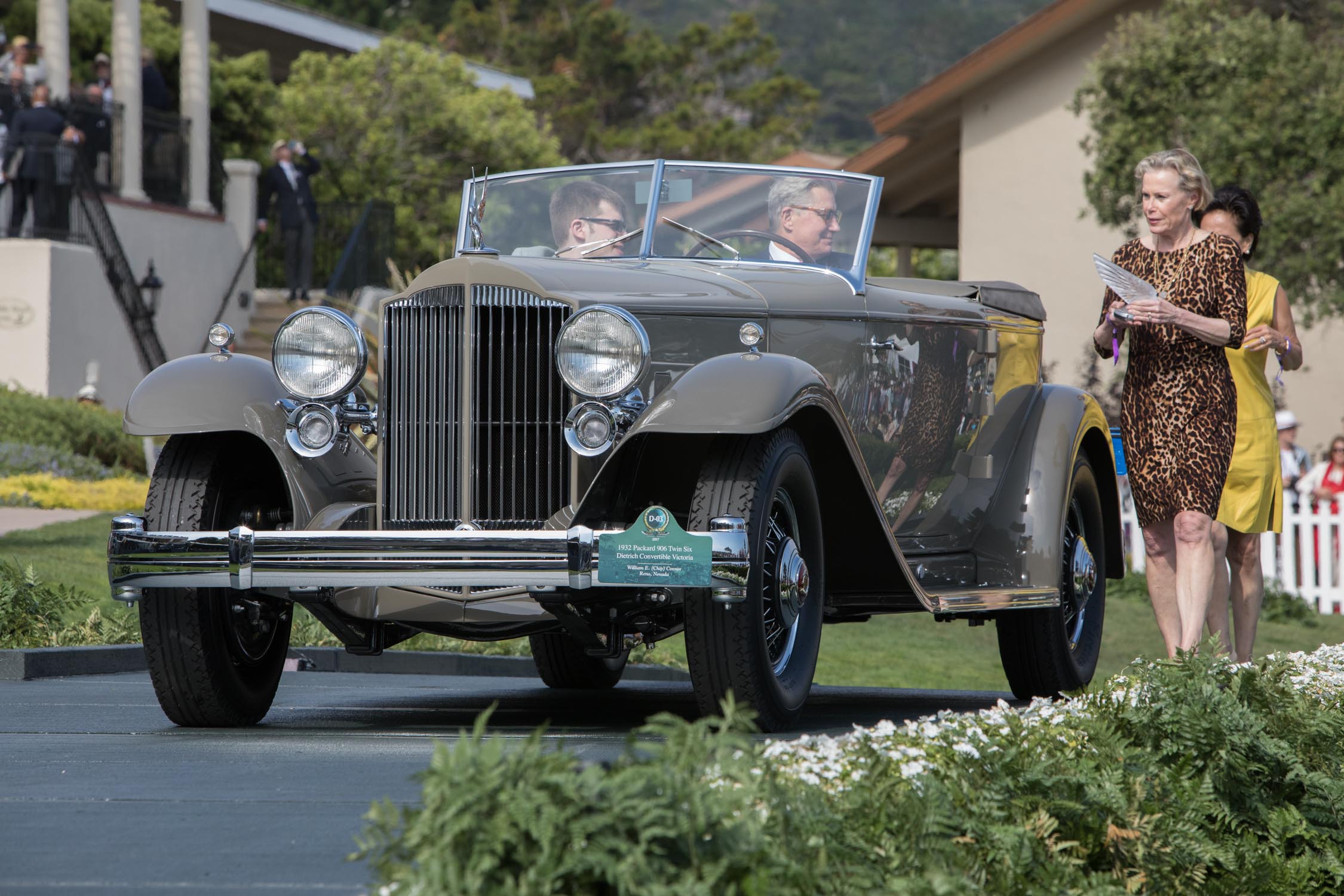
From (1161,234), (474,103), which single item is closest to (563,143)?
(474,103)

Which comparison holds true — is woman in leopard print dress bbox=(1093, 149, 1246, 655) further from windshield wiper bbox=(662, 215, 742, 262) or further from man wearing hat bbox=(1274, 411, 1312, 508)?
man wearing hat bbox=(1274, 411, 1312, 508)

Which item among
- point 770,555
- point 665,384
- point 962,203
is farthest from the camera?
point 962,203

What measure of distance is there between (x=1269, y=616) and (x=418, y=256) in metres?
18.2

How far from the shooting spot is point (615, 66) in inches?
2044

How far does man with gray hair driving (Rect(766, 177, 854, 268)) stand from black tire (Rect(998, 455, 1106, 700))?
133 centimetres

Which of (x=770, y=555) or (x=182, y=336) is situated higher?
(x=182, y=336)

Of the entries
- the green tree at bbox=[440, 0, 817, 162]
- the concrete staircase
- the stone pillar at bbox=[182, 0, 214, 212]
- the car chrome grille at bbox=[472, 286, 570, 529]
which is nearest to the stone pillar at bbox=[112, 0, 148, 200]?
the stone pillar at bbox=[182, 0, 214, 212]

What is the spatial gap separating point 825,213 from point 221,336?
2.19 metres

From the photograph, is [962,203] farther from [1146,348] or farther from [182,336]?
[1146,348]

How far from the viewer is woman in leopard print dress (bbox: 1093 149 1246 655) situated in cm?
605

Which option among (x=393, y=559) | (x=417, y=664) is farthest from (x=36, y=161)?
(x=393, y=559)

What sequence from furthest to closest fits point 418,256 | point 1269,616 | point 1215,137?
point 418,256 < point 1215,137 < point 1269,616

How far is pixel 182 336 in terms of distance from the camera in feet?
70.5

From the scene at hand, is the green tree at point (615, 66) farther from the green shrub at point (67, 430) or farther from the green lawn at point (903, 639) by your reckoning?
the green lawn at point (903, 639)
